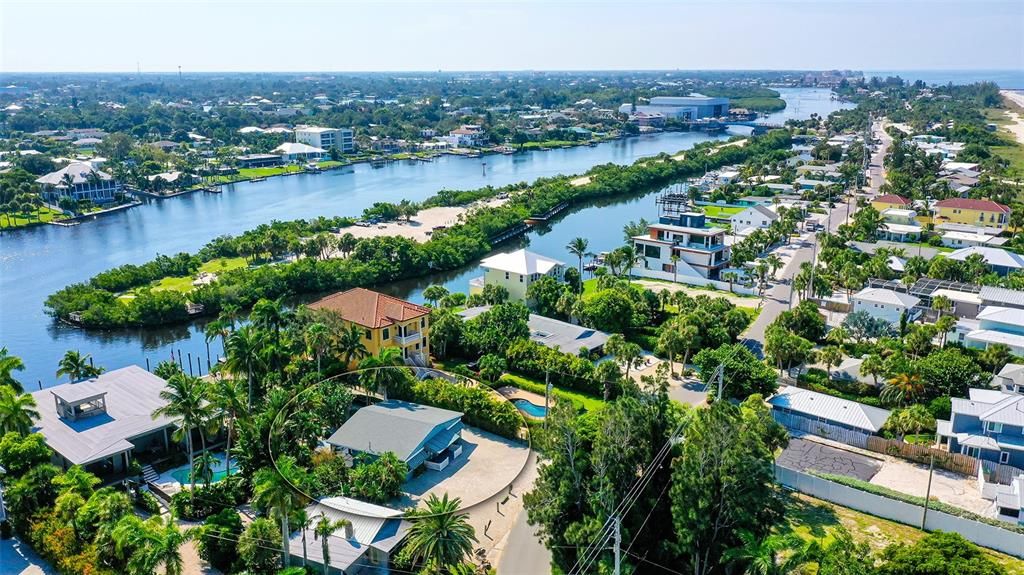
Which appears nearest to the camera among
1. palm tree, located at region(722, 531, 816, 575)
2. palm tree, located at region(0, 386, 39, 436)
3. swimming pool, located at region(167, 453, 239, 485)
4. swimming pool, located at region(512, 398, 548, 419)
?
palm tree, located at region(722, 531, 816, 575)

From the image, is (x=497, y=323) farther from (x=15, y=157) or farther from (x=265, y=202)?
(x=15, y=157)

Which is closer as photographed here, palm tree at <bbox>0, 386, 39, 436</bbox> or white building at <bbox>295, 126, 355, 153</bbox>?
palm tree at <bbox>0, 386, 39, 436</bbox>

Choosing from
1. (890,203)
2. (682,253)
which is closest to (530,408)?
(682,253)

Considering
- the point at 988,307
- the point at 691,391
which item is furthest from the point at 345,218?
the point at 988,307

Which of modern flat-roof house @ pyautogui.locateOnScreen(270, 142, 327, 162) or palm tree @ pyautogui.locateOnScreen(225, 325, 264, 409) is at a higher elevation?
modern flat-roof house @ pyautogui.locateOnScreen(270, 142, 327, 162)

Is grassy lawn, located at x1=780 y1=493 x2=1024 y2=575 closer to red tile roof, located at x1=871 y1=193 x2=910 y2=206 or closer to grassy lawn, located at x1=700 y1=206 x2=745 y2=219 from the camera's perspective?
grassy lawn, located at x1=700 y1=206 x2=745 y2=219

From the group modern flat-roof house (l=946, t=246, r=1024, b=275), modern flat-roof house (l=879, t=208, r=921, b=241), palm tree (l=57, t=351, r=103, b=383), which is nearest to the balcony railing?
palm tree (l=57, t=351, r=103, b=383)

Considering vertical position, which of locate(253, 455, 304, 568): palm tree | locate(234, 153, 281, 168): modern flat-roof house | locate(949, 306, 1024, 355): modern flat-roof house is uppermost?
locate(234, 153, 281, 168): modern flat-roof house

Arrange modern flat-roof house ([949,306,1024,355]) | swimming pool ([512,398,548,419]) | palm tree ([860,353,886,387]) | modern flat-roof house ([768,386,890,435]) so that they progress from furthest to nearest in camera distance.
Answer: modern flat-roof house ([949,306,1024,355]), palm tree ([860,353,886,387]), swimming pool ([512,398,548,419]), modern flat-roof house ([768,386,890,435])
